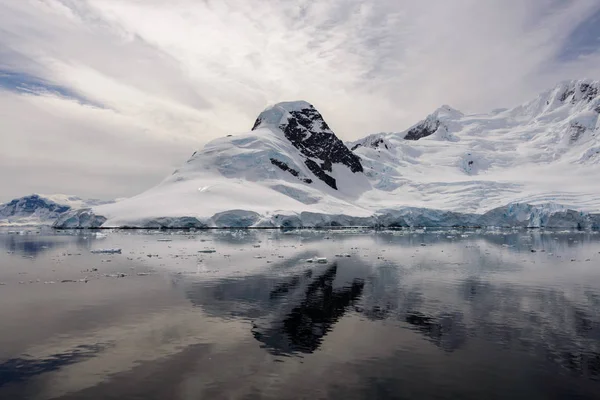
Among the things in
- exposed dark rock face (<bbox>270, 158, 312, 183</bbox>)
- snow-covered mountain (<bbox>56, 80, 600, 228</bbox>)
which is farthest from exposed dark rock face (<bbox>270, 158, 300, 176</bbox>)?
snow-covered mountain (<bbox>56, 80, 600, 228</bbox>)

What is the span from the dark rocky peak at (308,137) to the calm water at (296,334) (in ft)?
490

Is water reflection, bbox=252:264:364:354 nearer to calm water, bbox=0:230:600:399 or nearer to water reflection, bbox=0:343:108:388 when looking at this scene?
calm water, bbox=0:230:600:399

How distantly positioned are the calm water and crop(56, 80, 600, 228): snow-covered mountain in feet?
248

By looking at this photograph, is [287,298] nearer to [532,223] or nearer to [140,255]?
[140,255]

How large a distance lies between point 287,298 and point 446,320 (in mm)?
9108

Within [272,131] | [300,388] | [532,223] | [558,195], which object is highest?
[272,131]

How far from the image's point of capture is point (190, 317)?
21203mm

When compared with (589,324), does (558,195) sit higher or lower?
higher

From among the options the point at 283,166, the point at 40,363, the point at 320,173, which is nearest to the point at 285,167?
the point at 283,166

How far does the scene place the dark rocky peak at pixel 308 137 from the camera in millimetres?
185875

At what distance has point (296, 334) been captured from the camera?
18.4 m

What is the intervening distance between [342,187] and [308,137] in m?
31.9

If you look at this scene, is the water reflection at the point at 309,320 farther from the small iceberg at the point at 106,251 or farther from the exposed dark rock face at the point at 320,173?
the exposed dark rock face at the point at 320,173

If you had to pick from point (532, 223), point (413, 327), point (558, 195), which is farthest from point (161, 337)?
point (558, 195)
